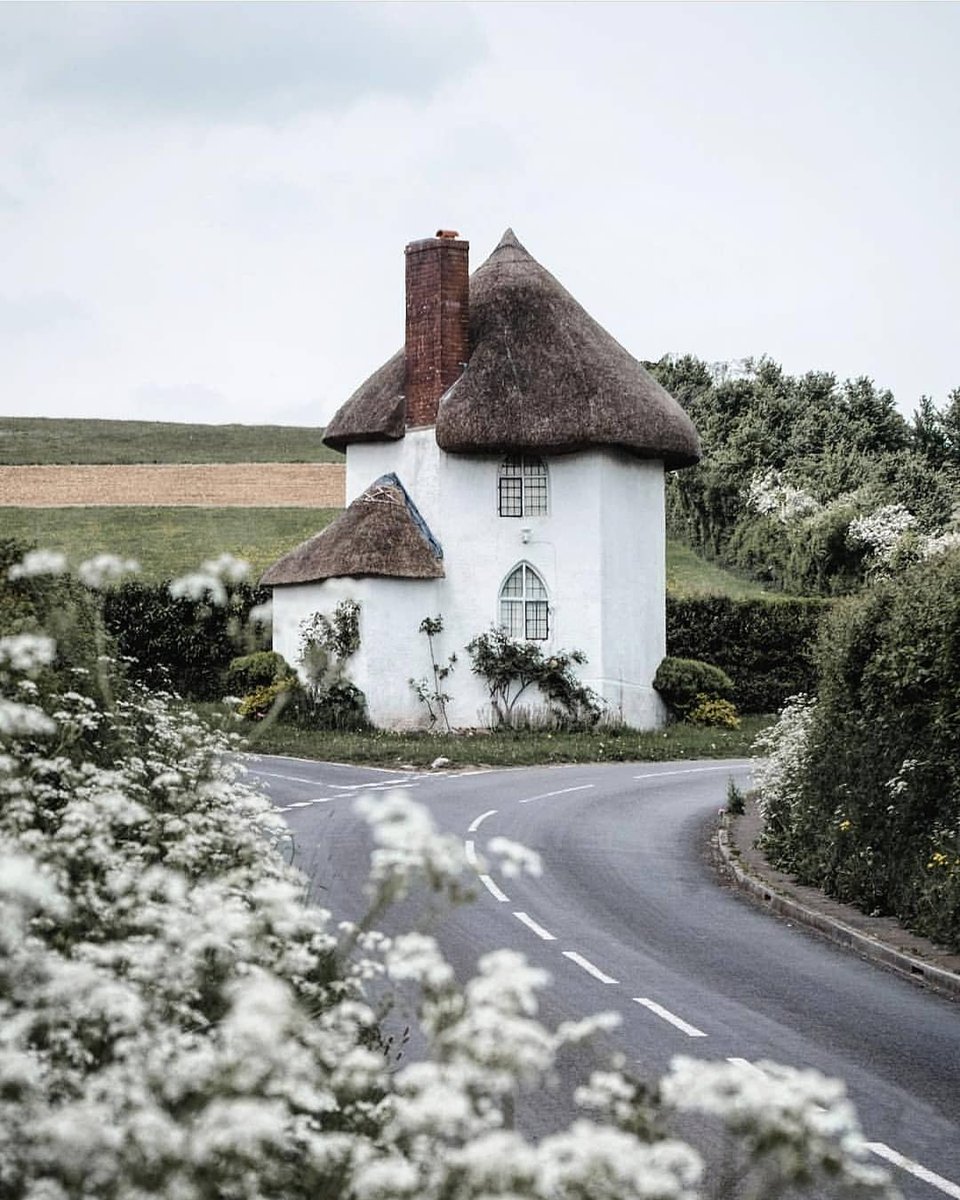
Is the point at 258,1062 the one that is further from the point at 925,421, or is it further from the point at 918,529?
the point at 925,421

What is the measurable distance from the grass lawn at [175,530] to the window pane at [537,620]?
1740 centimetres

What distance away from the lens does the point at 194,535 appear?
59.0 m

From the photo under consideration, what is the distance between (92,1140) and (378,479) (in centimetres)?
3318

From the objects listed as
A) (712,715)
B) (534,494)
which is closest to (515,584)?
→ (534,494)

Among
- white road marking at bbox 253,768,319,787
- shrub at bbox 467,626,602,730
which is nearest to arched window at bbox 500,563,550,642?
shrub at bbox 467,626,602,730

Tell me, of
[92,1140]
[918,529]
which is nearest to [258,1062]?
[92,1140]

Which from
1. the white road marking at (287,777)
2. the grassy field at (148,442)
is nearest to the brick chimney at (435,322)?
the white road marking at (287,777)

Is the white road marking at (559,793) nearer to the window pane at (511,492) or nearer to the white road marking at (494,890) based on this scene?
the white road marking at (494,890)

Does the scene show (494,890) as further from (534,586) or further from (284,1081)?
(534,586)

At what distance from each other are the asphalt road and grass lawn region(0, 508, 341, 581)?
31825mm

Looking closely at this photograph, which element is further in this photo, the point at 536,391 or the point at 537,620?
the point at 537,620

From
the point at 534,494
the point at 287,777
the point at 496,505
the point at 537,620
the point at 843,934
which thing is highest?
the point at 534,494

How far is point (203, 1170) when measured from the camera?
11.6ft

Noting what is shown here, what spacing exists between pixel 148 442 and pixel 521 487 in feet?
172
